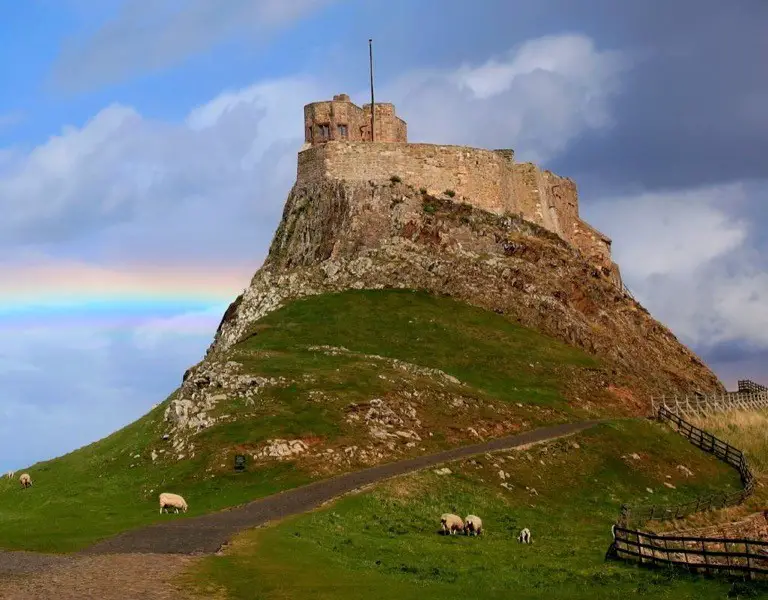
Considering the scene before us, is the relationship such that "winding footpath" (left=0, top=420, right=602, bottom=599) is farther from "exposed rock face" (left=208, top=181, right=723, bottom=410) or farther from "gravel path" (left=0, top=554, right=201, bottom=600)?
"exposed rock face" (left=208, top=181, right=723, bottom=410)

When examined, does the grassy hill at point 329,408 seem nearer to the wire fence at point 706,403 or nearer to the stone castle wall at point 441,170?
the wire fence at point 706,403

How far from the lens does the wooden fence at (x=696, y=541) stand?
142 feet

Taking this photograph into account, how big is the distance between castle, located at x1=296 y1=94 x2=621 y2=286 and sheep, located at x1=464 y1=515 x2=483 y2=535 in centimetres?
6660

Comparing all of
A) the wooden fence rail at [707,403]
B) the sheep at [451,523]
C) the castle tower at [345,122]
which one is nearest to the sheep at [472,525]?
the sheep at [451,523]

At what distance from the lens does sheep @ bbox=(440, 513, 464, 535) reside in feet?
178

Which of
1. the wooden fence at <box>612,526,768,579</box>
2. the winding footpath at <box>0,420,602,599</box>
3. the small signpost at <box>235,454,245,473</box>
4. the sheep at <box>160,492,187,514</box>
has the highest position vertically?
the small signpost at <box>235,454,245,473</box>

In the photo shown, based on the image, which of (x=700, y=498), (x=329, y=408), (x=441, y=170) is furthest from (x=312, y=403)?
(x=441, y=170)

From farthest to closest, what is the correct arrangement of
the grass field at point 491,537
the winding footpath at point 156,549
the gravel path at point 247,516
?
the gravel path at point 247,516, the grass field at point 491,537, the winding footpath at point 156,549

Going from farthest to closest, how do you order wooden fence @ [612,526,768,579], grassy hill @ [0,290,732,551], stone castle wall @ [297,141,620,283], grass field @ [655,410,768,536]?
stone castle wall @ [297,141,620,283] → grass field @ [655,410,768,536] → grassy hill @ [0,290,732,551] → wooden fence @ [612,526,768,579]

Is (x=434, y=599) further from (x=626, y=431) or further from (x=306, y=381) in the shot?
(x=626, y=431)

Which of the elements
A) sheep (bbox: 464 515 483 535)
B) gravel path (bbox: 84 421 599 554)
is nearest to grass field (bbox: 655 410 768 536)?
sheep (bbox: 464 515 483 535)

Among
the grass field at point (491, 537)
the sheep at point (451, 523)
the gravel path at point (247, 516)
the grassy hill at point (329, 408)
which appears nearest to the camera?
the grass field at point (491, 537)

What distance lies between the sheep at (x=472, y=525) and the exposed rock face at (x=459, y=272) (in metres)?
45.8

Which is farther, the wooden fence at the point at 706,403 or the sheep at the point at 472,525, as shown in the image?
the wooden fence at the point at 706,403
